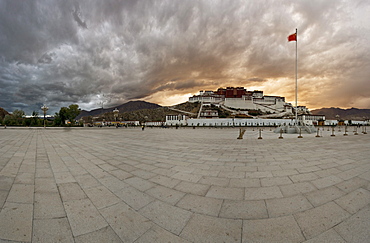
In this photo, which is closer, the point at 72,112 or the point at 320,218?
the point at 320,218

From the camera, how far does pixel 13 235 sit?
209 centimetres

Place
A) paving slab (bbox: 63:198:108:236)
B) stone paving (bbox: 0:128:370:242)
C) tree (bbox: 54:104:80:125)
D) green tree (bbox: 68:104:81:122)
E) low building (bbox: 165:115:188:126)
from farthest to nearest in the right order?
1. low building (bbox: 165:115:188:126)
2. green tree (bbox: 68:104:81:122)
3. tree (bbox: 54:104:80:125)
4. paving slab (bbox: 63:198:108:236)
5. stone paving (bbox: 0:128:370:242)

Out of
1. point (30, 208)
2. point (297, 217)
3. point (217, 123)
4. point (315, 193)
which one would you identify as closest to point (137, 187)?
point (30, 208)

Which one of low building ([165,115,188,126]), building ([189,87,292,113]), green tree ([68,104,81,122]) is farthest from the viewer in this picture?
building ([189,87,292,113])

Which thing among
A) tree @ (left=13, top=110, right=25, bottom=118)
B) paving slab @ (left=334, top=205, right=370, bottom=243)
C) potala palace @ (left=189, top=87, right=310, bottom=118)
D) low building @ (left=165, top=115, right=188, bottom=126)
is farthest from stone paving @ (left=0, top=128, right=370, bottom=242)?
potala palace @ (left=189, top=87, right=310, bottom=118)

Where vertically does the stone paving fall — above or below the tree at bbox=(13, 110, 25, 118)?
below

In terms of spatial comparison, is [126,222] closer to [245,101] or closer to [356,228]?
[356,228]

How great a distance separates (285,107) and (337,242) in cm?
13875

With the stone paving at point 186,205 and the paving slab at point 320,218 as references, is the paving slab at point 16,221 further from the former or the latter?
the paving slab at point 320,218

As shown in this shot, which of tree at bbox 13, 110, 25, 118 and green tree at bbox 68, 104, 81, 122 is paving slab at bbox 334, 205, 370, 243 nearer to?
green tree at bbox 68, 104, 81, 122

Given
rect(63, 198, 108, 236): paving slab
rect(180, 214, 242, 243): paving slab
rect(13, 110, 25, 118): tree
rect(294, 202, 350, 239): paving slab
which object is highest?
rect(13, 110, 25, 118): tree

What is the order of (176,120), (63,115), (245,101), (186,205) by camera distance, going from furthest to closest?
(245,101) < (176,120) < (63,115) < (186,205)

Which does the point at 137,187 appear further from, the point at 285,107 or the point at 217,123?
the point at 285,107

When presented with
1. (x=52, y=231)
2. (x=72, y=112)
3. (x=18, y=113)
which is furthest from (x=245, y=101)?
(x=18, y=113)
